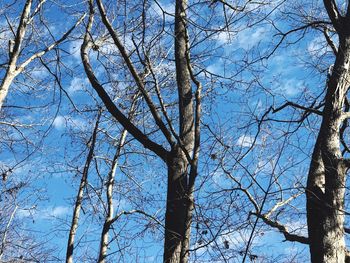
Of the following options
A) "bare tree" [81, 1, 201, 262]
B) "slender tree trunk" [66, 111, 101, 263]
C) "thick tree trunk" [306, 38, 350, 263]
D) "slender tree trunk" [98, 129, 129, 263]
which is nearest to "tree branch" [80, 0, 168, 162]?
"bare tree" [81, 1, 201, 262]

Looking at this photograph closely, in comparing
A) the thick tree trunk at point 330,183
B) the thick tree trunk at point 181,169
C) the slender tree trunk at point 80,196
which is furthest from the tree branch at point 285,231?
the slender tree trunk at point 80,196

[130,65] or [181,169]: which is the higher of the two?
[130,65]

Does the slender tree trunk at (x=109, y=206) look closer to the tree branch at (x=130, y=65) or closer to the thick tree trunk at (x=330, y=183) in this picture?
the tree branch at (x=130, y=65)

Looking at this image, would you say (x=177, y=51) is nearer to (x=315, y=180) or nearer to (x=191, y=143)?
(x=191, y=143)

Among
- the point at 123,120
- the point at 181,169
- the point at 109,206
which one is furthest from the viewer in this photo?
the point at 109,206

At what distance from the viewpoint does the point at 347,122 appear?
17.8 feet

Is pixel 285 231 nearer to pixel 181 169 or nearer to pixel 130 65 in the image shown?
pixel 181 169

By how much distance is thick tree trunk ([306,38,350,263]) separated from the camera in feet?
13.8

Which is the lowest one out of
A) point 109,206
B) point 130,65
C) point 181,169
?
point 181,169

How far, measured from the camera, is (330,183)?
173 inches

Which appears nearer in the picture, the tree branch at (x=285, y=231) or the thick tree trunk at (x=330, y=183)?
the thick tree trunk at (x=330, y=183)

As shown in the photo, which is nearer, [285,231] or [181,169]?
[181,169]

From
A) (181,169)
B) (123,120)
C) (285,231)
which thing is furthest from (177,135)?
(285,231)

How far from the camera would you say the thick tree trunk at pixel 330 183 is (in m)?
4.21
